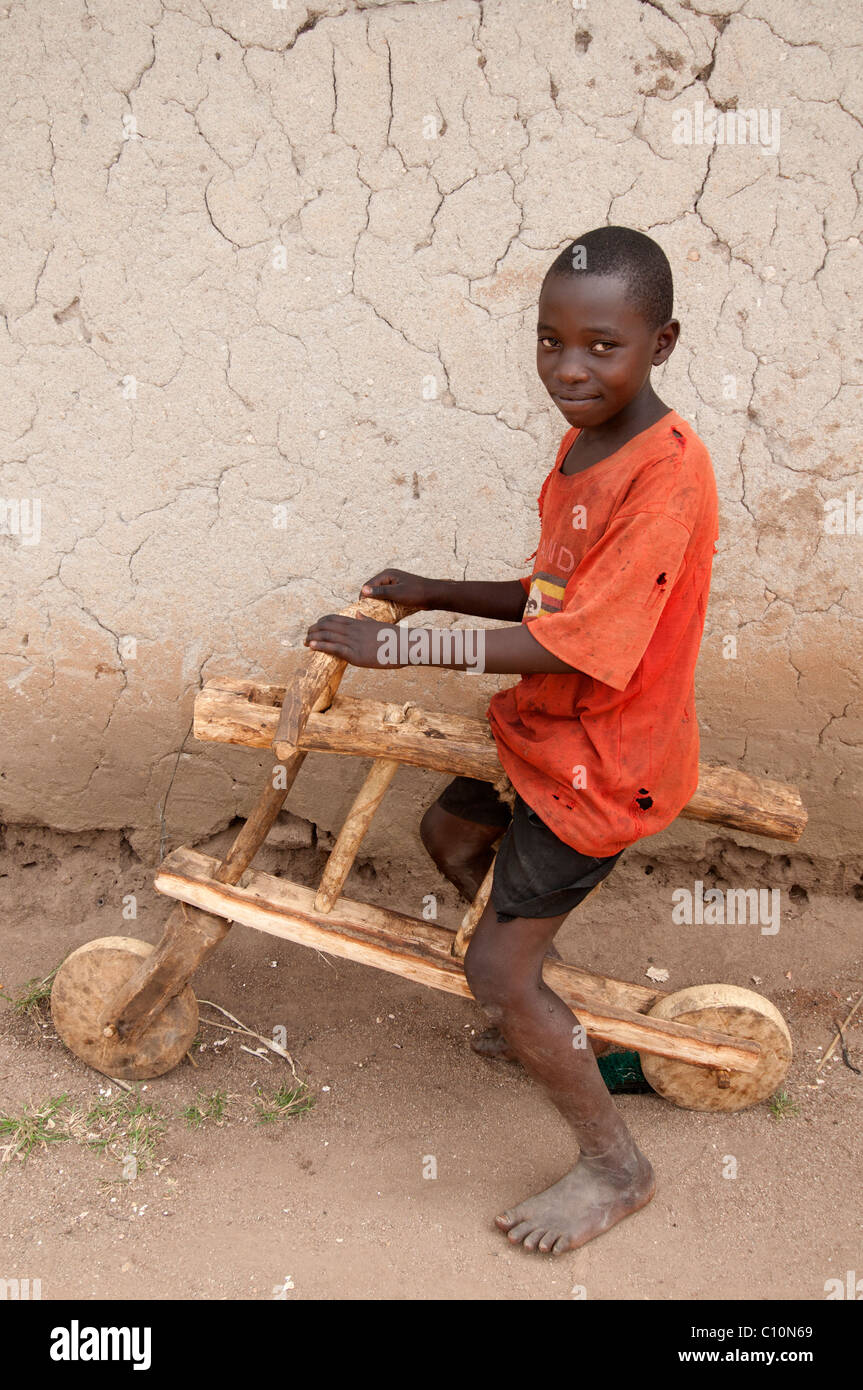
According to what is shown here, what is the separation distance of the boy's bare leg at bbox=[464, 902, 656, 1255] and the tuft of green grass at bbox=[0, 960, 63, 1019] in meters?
1.24

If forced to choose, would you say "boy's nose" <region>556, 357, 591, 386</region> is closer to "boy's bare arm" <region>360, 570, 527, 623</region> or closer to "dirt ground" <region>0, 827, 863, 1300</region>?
"boy's bare arm" <region>360, 570, 527, 623</region>

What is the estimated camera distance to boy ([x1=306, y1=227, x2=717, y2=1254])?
5.76ft

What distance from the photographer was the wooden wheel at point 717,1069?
2.40 metres

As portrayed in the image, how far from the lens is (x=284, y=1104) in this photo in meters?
2.54

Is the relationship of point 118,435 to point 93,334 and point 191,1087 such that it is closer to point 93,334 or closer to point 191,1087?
point 93,334

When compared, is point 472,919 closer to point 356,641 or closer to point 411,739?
point 411,739

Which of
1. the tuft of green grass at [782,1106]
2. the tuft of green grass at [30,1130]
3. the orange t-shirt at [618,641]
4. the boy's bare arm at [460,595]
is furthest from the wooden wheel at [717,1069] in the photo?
the tuft of green grass at [30,1130]

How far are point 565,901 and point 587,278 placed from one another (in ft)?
3.62

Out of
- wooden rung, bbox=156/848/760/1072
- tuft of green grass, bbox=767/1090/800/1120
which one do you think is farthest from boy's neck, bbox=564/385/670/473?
tuft of green grass, bbox=767/1090/800/1120

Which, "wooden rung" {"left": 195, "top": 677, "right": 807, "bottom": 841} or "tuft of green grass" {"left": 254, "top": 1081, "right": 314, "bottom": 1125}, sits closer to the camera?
"wooden rung" {"left": 195, "top": 677, "right": 807, "bottom": 841}

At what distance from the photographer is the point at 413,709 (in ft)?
7.10

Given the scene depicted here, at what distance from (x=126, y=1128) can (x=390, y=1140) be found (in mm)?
584

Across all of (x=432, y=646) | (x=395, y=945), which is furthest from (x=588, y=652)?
(x=395, y=945)

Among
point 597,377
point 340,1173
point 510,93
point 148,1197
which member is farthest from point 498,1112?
point 510,93
